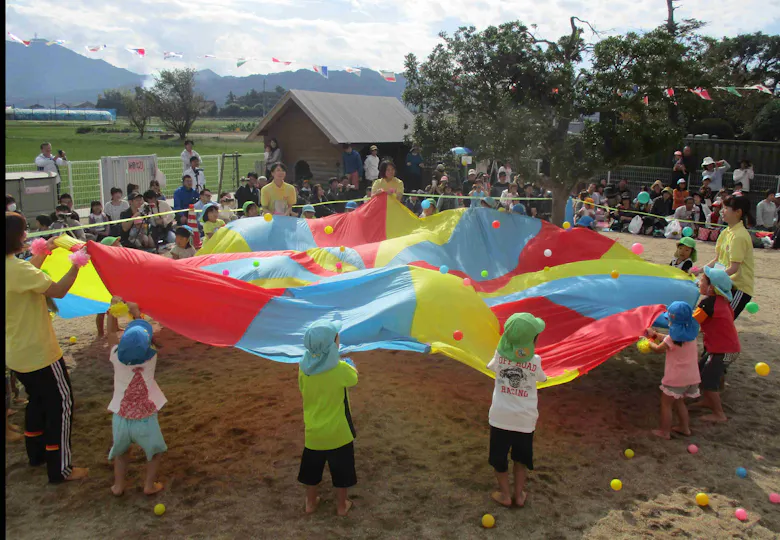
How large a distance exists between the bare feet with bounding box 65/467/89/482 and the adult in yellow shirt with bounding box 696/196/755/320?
4.94 m

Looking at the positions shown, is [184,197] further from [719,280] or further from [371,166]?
[719,280]

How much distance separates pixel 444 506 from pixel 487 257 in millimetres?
3329

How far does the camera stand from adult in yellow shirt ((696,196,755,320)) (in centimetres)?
531

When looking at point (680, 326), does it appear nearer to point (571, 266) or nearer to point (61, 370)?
point (571, 266)

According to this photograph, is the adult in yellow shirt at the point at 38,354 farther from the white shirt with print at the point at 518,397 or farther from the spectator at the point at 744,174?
the spectator at the point at 744,174

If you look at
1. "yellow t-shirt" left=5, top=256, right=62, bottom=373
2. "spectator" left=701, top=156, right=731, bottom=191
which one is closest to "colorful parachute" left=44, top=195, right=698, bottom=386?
"yellow t-shirt" left=5, top=256, right=62, bottom=373

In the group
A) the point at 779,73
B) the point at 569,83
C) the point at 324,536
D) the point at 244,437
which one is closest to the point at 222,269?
the point at 244,437

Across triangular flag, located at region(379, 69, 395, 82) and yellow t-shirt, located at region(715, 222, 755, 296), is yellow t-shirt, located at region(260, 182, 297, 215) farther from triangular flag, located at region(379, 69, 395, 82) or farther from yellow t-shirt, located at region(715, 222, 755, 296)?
triangular flag, located at region(379, 69, 395, 82)

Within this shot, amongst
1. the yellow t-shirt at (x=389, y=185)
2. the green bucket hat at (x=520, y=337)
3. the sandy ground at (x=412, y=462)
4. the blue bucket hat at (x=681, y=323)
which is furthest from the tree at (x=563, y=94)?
the green bucket hat at (x=520, y=337)

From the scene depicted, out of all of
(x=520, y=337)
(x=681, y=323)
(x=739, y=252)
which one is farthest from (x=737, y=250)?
(x=520, y=337)

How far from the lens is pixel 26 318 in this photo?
3861 mm

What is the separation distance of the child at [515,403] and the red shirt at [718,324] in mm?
1812

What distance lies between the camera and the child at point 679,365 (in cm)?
447

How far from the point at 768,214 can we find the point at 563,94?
288 inches
